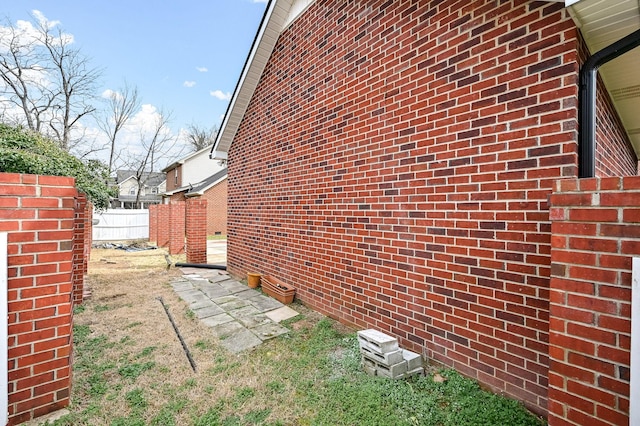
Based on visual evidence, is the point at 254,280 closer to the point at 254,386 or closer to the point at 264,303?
the point at 264,303

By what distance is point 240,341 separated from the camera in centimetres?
352

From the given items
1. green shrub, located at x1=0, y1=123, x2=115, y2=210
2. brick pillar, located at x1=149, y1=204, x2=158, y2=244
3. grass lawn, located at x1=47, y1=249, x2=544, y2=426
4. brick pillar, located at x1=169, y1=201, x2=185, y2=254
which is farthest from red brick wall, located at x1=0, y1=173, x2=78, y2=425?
brick pillar, located at x1=149, y1=204, x2=158, y2=244

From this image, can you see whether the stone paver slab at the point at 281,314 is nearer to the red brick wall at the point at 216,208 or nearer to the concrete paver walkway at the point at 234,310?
the concrete paver walkway at the point at 234,310

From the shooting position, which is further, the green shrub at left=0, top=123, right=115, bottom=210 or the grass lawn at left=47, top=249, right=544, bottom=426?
the green shrub at left=0, top=123, right=115, bottom=210

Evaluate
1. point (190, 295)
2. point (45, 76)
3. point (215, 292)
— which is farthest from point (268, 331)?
point (45, 76)

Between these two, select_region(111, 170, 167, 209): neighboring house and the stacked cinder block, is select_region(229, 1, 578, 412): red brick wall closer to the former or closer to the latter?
the stacked cinder block

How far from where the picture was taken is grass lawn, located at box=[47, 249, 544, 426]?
7.09 feet

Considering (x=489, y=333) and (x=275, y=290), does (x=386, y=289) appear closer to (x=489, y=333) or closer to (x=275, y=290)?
(x=489, y=333)

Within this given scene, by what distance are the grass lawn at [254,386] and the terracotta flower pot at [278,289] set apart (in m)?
0.80

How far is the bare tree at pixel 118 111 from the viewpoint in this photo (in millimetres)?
22344

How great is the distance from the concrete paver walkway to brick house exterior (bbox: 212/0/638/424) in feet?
2.17

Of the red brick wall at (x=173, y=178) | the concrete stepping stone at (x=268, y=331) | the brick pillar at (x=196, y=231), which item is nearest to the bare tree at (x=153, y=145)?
the red brick wall at (x=173, y=178)

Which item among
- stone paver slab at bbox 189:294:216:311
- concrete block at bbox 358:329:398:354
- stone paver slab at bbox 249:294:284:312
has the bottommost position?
stone paver slab at bbox 189:294:216:311

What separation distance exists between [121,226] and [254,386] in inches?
734
